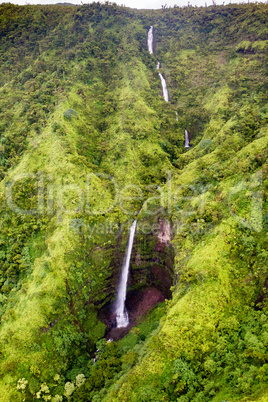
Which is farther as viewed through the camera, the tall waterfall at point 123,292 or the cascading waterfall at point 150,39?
the cascading waterfall at point 150,39

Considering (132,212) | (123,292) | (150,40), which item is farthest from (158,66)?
(123,292)

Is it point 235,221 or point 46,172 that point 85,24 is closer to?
point 46,172

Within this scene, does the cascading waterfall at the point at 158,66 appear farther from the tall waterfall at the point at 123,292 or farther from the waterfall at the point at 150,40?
the tall waterfall at the point at 123,292

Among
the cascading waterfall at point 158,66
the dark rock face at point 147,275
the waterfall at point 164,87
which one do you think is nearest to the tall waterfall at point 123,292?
the dark rock face at point 147,275

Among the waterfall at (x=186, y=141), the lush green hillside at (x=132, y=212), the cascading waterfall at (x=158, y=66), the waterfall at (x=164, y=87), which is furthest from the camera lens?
the cascading waterfall at (x=158, y=66)

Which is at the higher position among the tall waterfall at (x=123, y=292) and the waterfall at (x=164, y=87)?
the waterfall at (x=164, y=87)

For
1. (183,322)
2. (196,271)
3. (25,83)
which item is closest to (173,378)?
(183,322)

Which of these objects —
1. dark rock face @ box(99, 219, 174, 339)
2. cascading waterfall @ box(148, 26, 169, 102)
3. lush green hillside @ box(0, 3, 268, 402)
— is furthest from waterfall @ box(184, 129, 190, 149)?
dark rock face @ box(99, 219, 174, 339)

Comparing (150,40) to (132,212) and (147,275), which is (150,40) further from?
(147,275)
